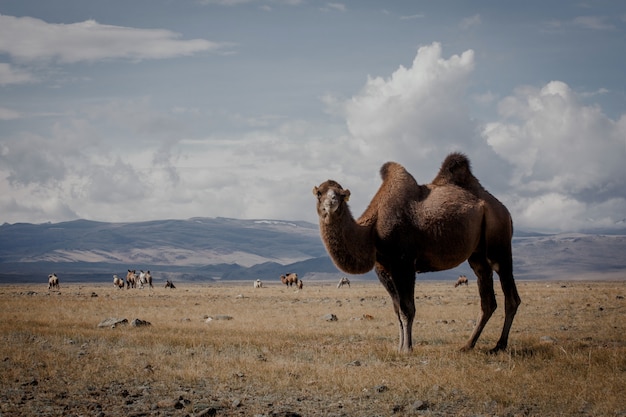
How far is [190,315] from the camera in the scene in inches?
1058

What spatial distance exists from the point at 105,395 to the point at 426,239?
6949 mm

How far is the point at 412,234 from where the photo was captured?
1366cm

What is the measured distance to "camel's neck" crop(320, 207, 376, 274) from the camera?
13.2 meters

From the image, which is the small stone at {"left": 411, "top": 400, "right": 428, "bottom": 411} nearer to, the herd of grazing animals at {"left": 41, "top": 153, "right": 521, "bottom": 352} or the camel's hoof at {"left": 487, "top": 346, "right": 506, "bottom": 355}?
the herd of grazing animals at {"left": 41, "top": 153, "right": 521, "bottom": 352}

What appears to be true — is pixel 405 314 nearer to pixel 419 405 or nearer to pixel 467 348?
pixel 467 348

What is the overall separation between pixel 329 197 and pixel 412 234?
78.4 inches

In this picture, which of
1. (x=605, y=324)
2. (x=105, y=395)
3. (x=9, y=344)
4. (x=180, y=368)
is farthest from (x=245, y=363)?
(x=605, y=324)

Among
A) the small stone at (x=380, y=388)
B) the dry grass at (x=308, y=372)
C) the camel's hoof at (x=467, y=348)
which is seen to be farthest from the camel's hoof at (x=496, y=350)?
the small stone at (x=380, y=388)

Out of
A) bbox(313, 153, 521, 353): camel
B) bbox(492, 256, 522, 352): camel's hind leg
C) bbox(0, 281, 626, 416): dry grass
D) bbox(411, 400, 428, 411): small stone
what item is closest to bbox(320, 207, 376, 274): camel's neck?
bbox(313, 153, 521, 353): camel

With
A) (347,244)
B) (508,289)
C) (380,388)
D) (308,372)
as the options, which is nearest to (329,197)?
(347,244)

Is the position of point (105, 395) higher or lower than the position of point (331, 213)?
lower

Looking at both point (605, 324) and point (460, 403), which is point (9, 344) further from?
point (605, 324)

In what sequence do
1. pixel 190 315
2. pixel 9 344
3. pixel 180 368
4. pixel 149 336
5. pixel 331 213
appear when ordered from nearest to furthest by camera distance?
1. pixel 180 368
2. pixel 331 213
3. pixel 9 344
4. pixel 149 336
5. pixel 190 315

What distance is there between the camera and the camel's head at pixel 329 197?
12.9 m
